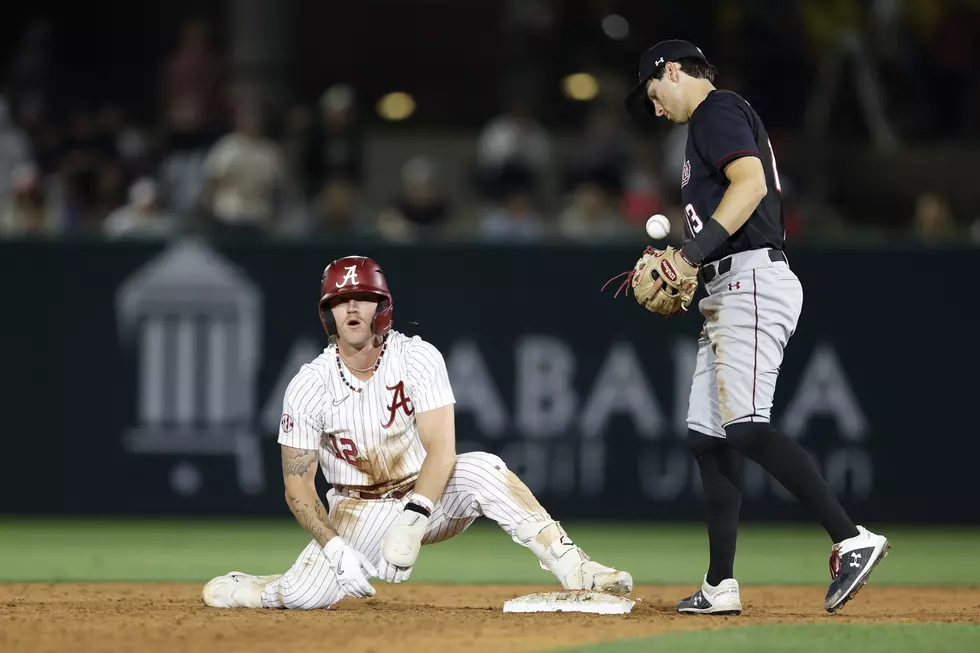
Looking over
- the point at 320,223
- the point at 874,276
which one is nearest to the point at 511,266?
the point at 320,223

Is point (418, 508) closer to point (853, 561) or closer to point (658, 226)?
point (658, 226)

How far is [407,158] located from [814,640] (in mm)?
9672

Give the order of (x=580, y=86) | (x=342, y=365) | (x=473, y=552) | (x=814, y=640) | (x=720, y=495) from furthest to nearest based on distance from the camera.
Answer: (x=580, y=86), (x=473, y=552), (x=342, y=365), (x=720, y=495), (x=814, y=640)

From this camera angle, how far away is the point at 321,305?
5.77m

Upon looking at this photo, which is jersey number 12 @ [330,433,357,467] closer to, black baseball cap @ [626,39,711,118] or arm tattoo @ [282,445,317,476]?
arm tattoo @ [282,445,317,476]

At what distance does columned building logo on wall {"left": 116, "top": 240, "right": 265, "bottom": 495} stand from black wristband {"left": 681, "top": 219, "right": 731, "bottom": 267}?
555 centimetres

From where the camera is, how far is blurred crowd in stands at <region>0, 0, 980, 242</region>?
11.6 metres

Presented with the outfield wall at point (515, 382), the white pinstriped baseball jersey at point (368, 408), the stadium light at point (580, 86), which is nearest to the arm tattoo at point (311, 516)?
the white pinstriped baseball jersey at point (368, 408)

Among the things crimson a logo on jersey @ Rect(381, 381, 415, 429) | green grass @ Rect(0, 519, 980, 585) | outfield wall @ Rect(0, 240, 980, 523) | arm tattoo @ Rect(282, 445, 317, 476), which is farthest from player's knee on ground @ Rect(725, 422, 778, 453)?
outfield wall @ Rect(0, 240, 980, 523)

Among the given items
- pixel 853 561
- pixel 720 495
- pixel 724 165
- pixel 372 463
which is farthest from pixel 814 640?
pixel 372 463

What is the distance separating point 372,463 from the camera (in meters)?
5.94

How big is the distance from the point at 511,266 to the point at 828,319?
230 cm

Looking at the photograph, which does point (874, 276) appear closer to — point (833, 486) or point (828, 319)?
point (828, 319)

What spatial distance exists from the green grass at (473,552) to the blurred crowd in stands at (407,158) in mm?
2125
